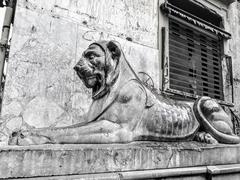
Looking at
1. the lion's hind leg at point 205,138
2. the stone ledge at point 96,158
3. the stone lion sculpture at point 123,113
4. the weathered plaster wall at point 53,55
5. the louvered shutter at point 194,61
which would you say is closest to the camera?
the stone ledge at point 96,158

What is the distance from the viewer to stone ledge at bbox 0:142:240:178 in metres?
1.04

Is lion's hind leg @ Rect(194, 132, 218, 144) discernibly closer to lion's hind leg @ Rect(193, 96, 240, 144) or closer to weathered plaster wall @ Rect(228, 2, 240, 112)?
lion's hind leg @ Rect(193, 96, 240, 144)

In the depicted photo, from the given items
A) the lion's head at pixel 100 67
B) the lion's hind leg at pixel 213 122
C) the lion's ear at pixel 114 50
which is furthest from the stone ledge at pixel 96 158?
the lion's ear at pixel 114 50

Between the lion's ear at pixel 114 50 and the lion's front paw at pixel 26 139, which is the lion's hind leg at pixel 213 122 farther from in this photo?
the lion's front paw at pixel 26 139

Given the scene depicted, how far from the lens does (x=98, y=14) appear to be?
3717 millimetres

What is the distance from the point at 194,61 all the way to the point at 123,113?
4.00 m

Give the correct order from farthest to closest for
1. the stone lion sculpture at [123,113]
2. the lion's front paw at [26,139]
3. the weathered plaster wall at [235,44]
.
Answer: the weathered plaster wall at [235,44]
the stone lion sculpture at [123,113]
the lion's front paw at [26,139]

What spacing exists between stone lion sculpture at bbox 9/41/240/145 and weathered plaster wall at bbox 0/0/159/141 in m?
1.52

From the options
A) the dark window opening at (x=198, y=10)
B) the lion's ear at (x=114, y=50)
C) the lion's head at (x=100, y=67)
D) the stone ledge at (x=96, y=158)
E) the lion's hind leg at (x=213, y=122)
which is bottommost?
the stone ledge at (x=96, y=158)

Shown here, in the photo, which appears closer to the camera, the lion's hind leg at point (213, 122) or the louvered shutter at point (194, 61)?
the lion's hind leg at point (213, 122)

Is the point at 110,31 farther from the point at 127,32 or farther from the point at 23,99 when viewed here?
the point at 23,99

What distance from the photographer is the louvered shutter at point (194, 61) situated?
183 inches

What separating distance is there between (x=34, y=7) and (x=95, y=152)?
280cm

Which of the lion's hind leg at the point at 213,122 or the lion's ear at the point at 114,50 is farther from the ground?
the lion's ear at the point at 114,50
